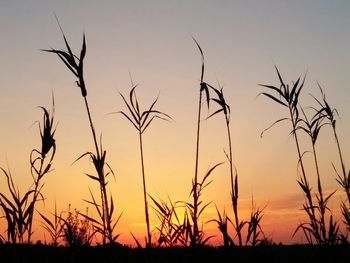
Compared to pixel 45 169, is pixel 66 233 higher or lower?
lower

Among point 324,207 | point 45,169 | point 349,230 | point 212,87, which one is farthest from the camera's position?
point 349,230

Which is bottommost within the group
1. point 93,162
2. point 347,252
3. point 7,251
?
point 347,252

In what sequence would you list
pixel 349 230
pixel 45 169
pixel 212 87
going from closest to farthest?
pixel 45 169
pixel 212 87
pixel 349 230

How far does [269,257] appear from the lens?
18.5 ft

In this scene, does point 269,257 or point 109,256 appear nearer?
point 109,256

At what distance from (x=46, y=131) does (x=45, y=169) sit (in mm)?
466

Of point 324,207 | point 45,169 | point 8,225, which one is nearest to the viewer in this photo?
point 8,225

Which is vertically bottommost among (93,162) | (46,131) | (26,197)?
(26,197)

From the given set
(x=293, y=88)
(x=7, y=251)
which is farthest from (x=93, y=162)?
(x=293, y=88)

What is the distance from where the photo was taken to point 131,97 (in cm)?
567

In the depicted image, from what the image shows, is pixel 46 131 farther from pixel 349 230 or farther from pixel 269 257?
pixel 349 230

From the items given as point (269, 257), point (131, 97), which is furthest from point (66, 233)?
point (269, 257)

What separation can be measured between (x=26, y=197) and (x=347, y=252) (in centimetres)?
493

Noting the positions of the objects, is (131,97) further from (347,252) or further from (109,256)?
(347,252)
